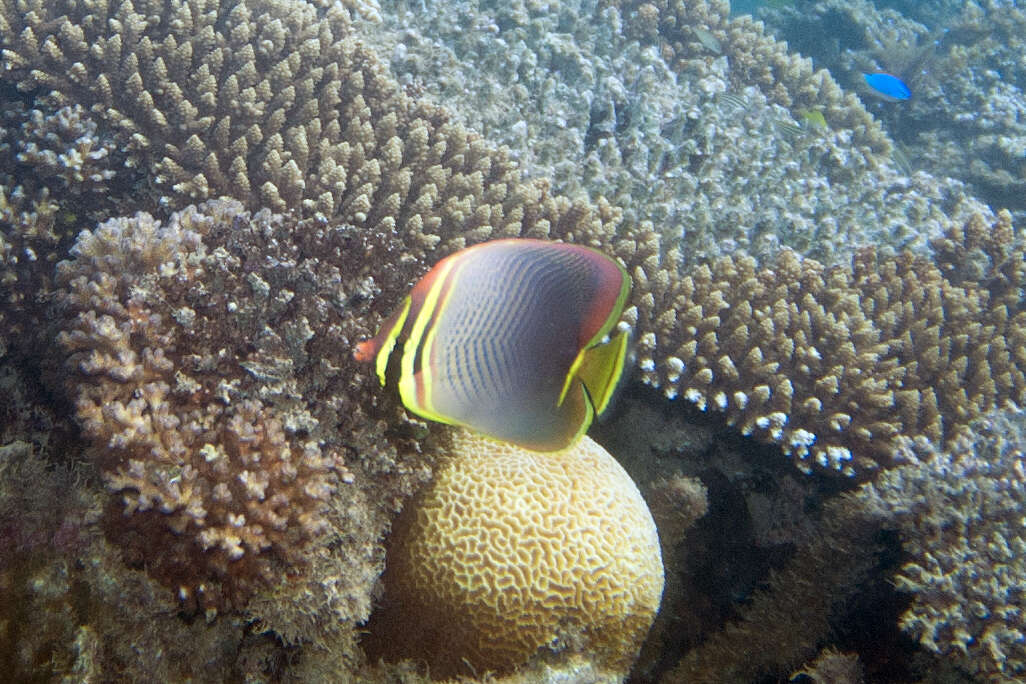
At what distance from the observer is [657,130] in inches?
199

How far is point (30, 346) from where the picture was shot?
2916mm

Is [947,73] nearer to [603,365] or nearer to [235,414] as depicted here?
[603,365]

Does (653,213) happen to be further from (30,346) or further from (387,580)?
(30,346)

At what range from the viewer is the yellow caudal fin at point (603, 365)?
145 centimetres

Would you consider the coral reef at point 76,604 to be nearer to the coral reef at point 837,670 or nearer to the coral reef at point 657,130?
the coral reef at point 837,670

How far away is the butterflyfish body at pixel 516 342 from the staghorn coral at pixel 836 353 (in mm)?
2239

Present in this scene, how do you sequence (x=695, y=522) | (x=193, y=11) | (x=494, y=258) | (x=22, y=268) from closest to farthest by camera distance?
(x=494, y=258) < (x=22, y=268) < (x=695, y=522) < (x=193, y=11)

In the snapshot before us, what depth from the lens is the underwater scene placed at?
2.09 m

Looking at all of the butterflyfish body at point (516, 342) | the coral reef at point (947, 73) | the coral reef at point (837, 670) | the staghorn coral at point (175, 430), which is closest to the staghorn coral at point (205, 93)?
the staghorn coral at point (175, 430)

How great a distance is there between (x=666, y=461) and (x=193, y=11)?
168 inches

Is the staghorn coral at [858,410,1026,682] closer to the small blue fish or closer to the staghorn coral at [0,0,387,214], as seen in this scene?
the staghorn coral at [0,0,387,214]

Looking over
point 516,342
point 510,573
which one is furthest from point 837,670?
point 516,342

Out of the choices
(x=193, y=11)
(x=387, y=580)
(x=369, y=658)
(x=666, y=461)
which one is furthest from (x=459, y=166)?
(x=369, y=658)

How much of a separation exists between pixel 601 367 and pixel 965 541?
2962 mm
